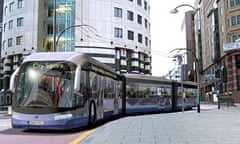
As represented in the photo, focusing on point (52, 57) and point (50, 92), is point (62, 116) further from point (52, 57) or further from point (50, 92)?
point (52, 57)

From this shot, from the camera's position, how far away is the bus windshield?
11.8 metres

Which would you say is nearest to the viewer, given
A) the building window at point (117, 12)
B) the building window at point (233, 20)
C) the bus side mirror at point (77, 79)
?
the bus side mirror at point (77, 79)

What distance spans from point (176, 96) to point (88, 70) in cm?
1783

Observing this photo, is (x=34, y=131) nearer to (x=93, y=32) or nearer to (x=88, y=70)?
(x=88, y=70)

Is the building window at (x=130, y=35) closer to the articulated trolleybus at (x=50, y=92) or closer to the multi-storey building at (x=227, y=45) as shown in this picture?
the multi-storey building at (x=227, y=45)

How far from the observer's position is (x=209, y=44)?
79562 mm

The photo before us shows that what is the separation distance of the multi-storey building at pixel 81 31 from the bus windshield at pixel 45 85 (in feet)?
132

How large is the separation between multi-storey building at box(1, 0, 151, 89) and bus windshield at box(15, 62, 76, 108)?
40096 millimetres

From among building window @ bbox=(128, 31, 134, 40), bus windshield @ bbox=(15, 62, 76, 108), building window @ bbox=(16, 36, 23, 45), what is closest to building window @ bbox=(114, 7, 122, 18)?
building window @ bbox=(128, 31, 134, 40)

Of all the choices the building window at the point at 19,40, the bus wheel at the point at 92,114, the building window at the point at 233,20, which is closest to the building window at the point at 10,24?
the building window at the point at 19,40

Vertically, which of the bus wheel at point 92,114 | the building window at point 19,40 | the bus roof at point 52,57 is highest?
the building window at point 19,40

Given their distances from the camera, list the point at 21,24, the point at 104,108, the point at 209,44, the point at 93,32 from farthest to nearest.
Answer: the point at 209,44, the point at 21,24, the point at 93,32, the point at 104,108

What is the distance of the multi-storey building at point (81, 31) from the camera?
53594 mm

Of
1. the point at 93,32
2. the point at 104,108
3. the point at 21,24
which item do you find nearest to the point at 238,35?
the point at 93,32
